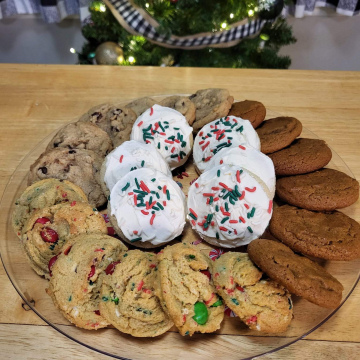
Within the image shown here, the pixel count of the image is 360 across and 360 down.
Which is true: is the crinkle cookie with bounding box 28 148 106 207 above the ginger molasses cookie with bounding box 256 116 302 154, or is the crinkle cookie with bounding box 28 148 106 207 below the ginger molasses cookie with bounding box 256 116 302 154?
below

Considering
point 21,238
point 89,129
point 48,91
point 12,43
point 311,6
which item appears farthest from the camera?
point 12,43

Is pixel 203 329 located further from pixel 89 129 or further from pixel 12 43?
pixel 12 43

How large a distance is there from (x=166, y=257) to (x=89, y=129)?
1064 millimetres

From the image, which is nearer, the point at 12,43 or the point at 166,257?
the point at 166,257

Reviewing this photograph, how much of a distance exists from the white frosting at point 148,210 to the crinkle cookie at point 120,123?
1.55ft

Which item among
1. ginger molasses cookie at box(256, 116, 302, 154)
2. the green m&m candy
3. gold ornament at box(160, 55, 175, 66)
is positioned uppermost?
ginger molasses cookie at box(256, 116, 302, 154)

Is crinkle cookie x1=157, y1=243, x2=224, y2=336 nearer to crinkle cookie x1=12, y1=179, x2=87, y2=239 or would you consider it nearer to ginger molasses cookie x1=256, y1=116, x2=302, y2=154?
crinkle cookie x1=12, y1=179, x2=87, y2=239

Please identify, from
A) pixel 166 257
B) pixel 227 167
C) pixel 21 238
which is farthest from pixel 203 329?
pixel 21 238

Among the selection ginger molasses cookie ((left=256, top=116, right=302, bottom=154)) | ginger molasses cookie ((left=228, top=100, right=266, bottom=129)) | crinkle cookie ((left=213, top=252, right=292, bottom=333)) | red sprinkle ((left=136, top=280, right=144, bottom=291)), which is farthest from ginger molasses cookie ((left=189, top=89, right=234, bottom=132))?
red sprinkle ((left=136, top=280, right=144, bottom=291))

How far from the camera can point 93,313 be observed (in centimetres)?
159

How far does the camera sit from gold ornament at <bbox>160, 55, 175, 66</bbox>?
3.54m

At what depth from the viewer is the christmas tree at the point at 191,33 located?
118 inches

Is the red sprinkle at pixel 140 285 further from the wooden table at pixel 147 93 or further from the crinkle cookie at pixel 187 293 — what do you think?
the wooden table at pixel 147 93

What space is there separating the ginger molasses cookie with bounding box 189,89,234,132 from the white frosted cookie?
47 cm
